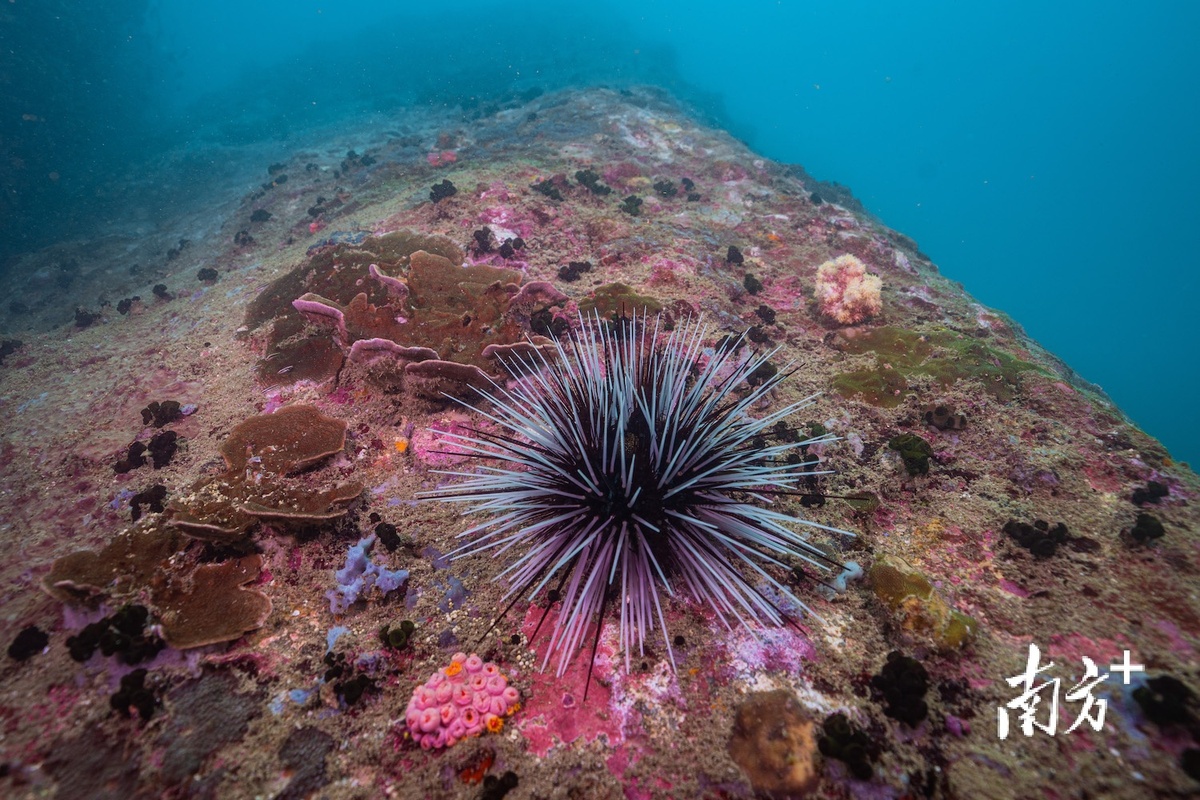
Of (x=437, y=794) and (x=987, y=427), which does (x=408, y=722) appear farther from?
(x=987, y=427)

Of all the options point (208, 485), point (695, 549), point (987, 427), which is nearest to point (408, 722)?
point (695, 549)

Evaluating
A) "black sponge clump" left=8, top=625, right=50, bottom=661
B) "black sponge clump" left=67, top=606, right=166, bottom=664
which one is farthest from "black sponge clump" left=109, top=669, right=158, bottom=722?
"black sponge clump" left=8, top=625, right=50, bottom=661

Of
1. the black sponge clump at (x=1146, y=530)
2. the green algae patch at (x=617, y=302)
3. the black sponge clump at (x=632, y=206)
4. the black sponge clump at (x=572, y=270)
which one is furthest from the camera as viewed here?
the black sponge clump at (x=632, y=206)

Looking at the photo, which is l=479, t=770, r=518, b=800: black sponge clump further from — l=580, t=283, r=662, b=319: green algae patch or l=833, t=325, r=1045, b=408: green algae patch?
l=833, t=325, r=1045, b=408: green algae patch

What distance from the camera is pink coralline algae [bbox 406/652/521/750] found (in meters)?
2.64

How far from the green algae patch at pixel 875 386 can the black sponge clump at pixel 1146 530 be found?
82.6 inches

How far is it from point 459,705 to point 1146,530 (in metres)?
4.76

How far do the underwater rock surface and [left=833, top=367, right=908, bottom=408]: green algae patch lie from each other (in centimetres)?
3

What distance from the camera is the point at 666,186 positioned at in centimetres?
1170

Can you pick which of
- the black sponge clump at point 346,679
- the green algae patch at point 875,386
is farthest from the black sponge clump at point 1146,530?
the black sponge clump at point 346,679

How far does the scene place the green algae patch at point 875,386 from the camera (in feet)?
17.5

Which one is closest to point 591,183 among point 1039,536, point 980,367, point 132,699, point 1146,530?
point 980,367

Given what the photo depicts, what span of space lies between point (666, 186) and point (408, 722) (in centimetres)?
1175

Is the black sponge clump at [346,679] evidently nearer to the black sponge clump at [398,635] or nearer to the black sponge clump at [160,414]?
the black sponge clump at [398,635]
